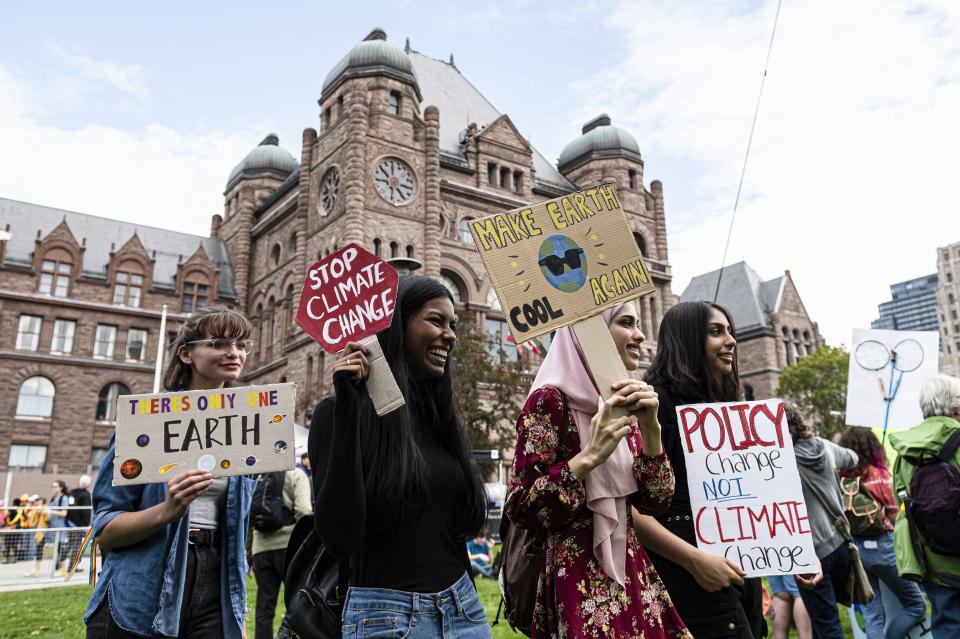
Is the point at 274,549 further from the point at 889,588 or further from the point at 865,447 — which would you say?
the point at 865,447

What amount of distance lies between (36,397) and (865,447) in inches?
1476

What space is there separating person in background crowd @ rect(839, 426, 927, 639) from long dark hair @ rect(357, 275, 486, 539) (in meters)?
4.02

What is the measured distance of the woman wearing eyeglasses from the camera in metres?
2.59

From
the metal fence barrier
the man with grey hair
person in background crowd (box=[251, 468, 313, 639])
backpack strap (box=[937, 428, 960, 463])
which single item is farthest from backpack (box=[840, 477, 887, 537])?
the metal fence barrier

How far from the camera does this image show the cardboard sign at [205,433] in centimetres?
259

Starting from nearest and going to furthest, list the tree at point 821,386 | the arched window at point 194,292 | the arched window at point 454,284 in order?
the arched window at point 454,284 < the arched window at point 194,292 < the tree at point 821,386

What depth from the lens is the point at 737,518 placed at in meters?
2.92

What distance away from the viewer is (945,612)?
4.17m

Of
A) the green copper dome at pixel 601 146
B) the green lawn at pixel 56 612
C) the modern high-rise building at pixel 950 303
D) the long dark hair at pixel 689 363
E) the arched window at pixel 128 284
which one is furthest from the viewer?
the modern high-rise building at pixel 950 303

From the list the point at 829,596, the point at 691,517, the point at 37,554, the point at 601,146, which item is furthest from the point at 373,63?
the point at 691,517

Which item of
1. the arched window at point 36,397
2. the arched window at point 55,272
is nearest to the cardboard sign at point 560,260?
the arched window at point 36,397

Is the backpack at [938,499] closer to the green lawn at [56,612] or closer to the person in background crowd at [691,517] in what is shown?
the person in background crowd at [691,517]

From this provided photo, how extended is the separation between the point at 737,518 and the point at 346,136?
31.0 m

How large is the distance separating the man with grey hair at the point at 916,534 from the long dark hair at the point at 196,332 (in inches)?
161
